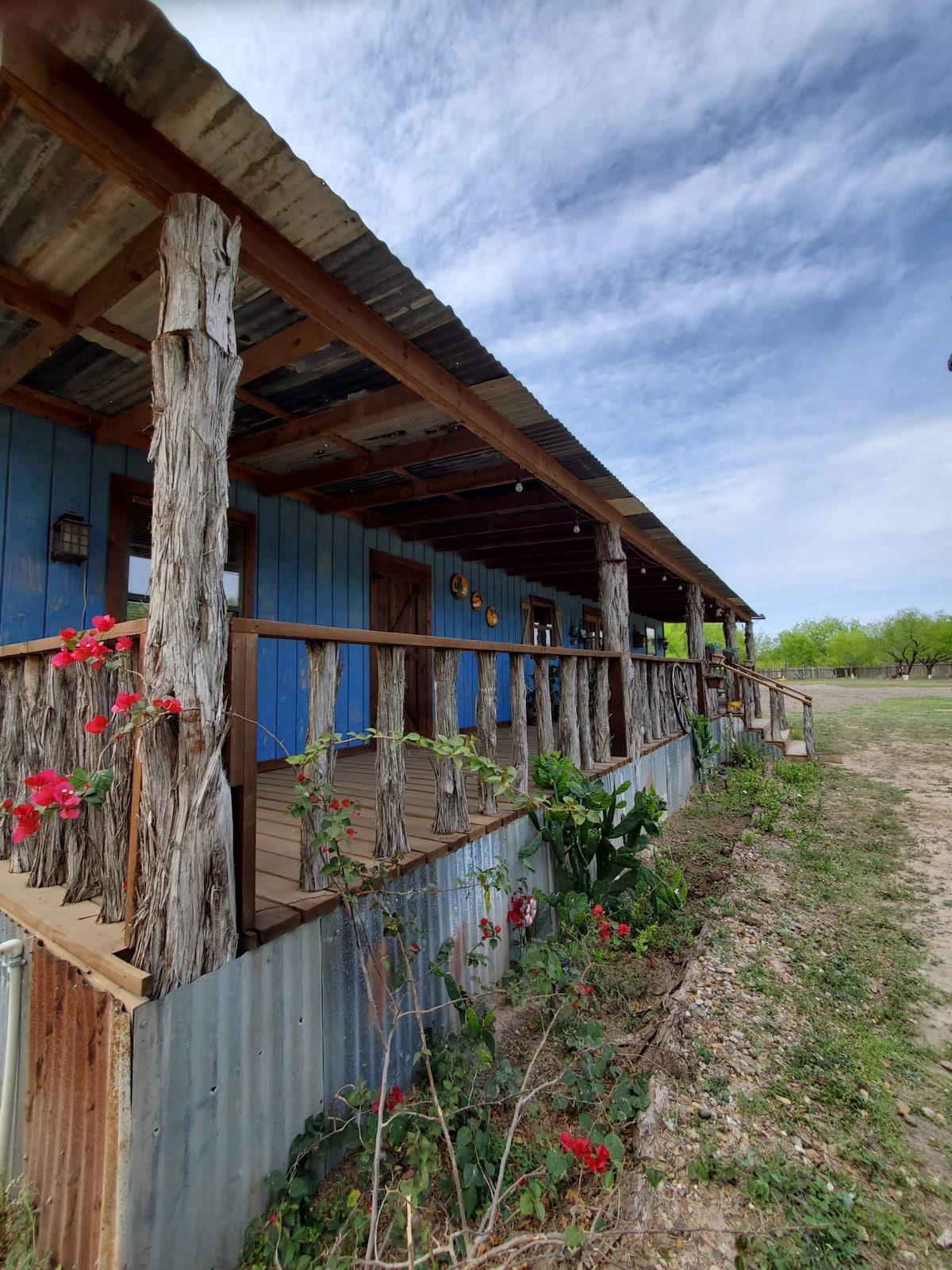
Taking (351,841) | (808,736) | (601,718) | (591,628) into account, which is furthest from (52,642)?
(591,628)

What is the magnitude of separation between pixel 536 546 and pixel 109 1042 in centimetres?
641

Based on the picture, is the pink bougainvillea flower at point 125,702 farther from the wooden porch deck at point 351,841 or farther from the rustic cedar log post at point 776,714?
the rustic cedar log post at point 776,714

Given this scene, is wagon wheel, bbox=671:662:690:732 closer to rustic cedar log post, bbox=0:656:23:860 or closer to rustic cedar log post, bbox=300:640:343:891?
rustic cedar log post, bbox=300:640:343:891

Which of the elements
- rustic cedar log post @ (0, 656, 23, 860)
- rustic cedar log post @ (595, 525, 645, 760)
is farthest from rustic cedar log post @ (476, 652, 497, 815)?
rustic cedar log post @ (595, 525, 645, 760)

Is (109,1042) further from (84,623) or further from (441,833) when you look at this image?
(84,623)

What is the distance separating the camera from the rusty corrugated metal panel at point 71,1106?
139 cm

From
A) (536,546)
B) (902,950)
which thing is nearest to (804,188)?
(536,546)

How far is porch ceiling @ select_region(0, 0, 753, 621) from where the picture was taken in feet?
4.89

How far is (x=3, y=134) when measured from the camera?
1.68 metres

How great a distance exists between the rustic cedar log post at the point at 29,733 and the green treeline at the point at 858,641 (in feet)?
121

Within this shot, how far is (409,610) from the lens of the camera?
21.0 feet

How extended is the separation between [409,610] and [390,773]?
4.24 meters

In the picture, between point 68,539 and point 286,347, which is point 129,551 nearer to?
point 68,539

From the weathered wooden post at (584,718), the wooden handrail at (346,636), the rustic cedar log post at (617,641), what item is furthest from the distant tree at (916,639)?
the wooden handrail at (346,636)
